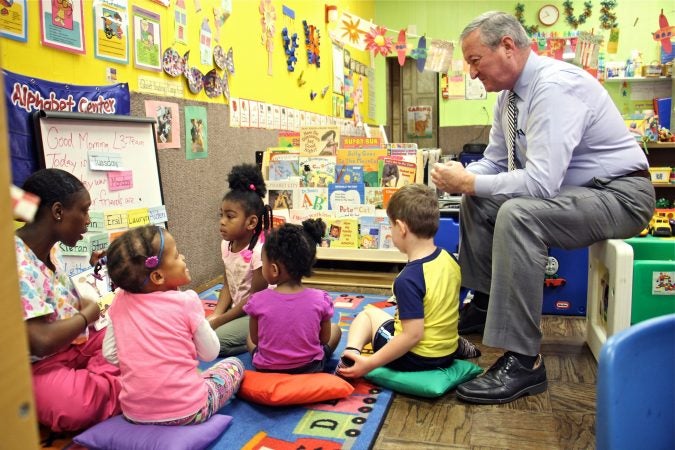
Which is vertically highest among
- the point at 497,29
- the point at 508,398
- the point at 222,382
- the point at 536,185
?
the point at 497,29

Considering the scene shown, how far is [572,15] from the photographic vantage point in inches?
284

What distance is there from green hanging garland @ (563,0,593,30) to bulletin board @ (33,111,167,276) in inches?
251

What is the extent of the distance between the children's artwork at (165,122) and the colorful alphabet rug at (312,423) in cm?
163

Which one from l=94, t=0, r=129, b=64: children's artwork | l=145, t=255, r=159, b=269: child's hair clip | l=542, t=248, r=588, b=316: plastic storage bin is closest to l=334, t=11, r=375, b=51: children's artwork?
l=94, t=0, r=129, b=64: children's artwork

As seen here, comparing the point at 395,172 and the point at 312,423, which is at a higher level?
the point at 395,172

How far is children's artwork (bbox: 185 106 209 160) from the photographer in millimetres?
3197

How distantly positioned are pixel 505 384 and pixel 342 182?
1.78 meters

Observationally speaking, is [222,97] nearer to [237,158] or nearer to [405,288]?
[237,158]

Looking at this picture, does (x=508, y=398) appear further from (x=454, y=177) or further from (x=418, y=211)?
(x=454, y=177)

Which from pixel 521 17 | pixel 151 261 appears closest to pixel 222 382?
pixel 151 261

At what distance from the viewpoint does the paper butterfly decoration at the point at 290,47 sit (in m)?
4.59

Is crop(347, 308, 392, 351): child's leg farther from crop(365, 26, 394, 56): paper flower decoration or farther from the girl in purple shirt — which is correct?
crop(365, 26, 394, 56): paper flower decoration

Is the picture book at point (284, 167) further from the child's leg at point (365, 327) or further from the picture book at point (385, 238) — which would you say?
the child's leg at point (365, 327)

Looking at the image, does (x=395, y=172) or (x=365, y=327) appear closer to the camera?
(x=365, y=327)
